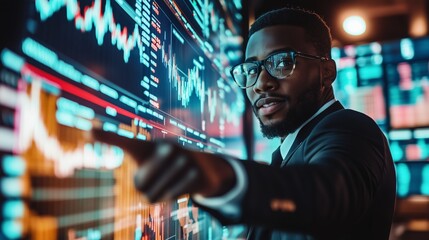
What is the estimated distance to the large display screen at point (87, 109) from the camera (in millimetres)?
476

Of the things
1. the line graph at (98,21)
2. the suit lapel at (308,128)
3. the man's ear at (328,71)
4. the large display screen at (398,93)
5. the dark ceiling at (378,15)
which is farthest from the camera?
the dark ceiling at (378,15)

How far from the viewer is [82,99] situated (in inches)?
23.6

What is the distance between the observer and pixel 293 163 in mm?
801

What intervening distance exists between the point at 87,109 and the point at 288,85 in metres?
0.54

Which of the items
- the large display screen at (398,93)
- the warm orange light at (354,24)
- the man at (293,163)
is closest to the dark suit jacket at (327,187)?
the man at (293,163)

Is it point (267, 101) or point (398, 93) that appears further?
point (398, 93)

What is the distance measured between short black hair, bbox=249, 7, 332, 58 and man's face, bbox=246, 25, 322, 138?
2cm

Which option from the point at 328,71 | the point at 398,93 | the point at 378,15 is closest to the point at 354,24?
the point at 378,15

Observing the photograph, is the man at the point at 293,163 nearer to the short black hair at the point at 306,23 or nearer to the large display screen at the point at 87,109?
the short black hair at the point at 306,23

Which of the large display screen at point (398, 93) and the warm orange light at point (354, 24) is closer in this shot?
the large display screen at point (398, 93)

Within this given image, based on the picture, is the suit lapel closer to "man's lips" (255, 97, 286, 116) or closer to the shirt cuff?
"man's lips" (255, 97, 286, 116)

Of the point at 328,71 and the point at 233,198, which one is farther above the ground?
the point at 328,71

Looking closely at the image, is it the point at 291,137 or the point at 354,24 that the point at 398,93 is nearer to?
the point at 354,24

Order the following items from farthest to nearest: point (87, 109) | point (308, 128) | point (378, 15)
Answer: point (378, 15) → point (308, 128) → point (87, 109)
